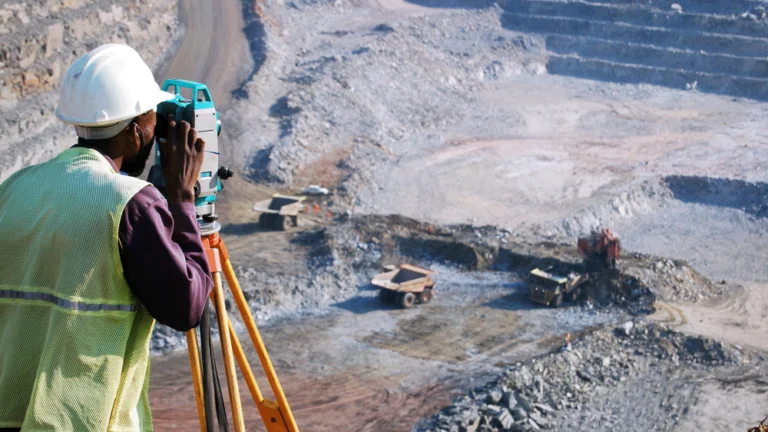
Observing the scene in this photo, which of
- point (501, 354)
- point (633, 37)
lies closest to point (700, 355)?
point (501, 354)

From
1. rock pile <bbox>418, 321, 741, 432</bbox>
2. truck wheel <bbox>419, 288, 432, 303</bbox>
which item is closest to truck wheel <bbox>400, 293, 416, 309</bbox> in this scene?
truck wheel <bbox>419, 288, 432, 303</bbox>

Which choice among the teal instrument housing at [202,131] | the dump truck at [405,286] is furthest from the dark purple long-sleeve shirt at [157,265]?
the dump truck at [405,286]

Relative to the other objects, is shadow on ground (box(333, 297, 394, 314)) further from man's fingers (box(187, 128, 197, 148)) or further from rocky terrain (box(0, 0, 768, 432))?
man's fingers (box(187, 128, 197, 148))

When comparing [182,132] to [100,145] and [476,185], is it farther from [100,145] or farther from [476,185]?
[476,185]

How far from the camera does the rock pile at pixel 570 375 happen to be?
10453 mm

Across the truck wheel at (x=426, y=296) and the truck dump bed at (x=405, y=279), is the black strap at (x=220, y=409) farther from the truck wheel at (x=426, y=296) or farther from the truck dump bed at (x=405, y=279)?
the truck wheel at (x=426, y=296)

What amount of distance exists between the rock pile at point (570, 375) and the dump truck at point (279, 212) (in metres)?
7.83

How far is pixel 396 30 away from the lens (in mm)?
34781

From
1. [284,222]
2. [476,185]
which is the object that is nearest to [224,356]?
[284,222]

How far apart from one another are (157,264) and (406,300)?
12.9 meters

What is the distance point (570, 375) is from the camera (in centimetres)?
1208

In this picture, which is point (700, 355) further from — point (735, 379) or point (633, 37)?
point (633, 37)

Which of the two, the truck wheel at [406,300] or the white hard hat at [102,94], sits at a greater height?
the white hard hat at [102,94]

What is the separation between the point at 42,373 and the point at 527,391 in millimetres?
9784
